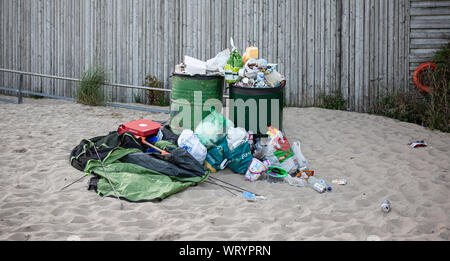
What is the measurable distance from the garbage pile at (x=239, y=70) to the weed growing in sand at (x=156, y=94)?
10.6 ft

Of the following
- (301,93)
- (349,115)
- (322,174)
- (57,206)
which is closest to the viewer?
(57,206)

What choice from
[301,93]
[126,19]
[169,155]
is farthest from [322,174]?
[126,19]

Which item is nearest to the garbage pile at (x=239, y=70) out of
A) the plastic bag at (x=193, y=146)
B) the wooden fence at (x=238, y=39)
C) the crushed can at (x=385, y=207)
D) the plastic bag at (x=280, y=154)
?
the plastic bag at (x=280, y=154)

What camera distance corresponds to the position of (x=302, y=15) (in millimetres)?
8703

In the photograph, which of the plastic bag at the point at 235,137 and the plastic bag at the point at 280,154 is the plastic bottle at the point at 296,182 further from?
the plastic bag at the point at 235,137

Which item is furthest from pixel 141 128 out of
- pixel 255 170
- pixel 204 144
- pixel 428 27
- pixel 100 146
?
pixel 428 27

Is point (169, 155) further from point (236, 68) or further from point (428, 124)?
point (428, 124)

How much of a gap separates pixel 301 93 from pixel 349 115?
3.59 feet

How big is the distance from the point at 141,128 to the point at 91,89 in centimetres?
357

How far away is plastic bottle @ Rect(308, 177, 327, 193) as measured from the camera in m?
4.84

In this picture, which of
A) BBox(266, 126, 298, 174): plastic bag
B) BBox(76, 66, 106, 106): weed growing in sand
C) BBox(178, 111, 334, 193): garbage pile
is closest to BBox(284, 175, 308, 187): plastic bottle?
BBox(178, 111, 334, 193): garbage pile

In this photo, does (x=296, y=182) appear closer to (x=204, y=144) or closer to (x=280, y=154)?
(x=280, y=154)

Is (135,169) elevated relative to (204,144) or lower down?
lower down

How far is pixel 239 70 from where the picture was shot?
20.2 ft
